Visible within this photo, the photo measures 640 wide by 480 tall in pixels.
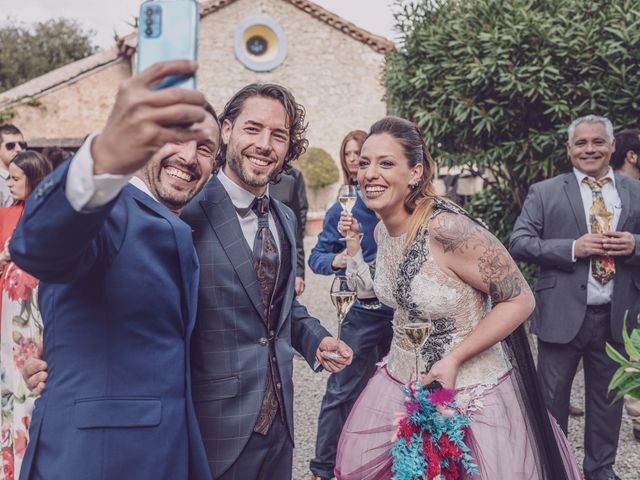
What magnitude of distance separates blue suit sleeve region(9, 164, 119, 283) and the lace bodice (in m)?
1.73

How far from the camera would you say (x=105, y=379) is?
162 centimetres

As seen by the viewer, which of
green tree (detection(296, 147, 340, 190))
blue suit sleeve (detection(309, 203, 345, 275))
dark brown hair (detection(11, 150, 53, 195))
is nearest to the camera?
dark brown hair (detection(11, 150, 53, 195))

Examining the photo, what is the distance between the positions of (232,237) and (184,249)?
0.57 m

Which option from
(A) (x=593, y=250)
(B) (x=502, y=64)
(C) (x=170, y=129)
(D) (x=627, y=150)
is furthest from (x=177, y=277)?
(B) (x=502, y=64)

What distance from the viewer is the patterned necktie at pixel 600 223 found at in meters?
4.09

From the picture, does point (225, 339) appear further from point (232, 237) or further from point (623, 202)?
point (623, 202)

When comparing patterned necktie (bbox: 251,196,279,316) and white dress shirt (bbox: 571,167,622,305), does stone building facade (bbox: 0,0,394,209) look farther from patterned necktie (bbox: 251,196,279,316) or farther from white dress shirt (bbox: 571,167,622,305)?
patterned necktie (bbox: 251,196,279,316)

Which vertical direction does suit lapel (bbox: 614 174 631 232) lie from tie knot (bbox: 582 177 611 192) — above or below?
below

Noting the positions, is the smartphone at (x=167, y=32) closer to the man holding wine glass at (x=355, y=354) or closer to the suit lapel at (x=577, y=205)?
the man holding wine glass at (x=355, y=354)

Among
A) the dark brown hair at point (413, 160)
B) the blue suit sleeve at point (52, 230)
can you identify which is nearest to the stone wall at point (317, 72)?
the dark brown hair at point (413, 160)

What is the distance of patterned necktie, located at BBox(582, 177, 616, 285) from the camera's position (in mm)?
4086

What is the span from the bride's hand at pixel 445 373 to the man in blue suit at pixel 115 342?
42.8 inches

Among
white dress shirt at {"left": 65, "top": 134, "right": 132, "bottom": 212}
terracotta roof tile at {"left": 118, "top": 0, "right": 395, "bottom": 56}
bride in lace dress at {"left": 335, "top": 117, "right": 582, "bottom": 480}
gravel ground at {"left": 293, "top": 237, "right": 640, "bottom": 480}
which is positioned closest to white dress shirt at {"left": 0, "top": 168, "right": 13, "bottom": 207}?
gravel ground at {"left": 293, "top": 237, "right": 640, "bottom": 480}

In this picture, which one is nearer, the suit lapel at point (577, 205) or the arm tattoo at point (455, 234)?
the arm tattoo at point (455, 234)
